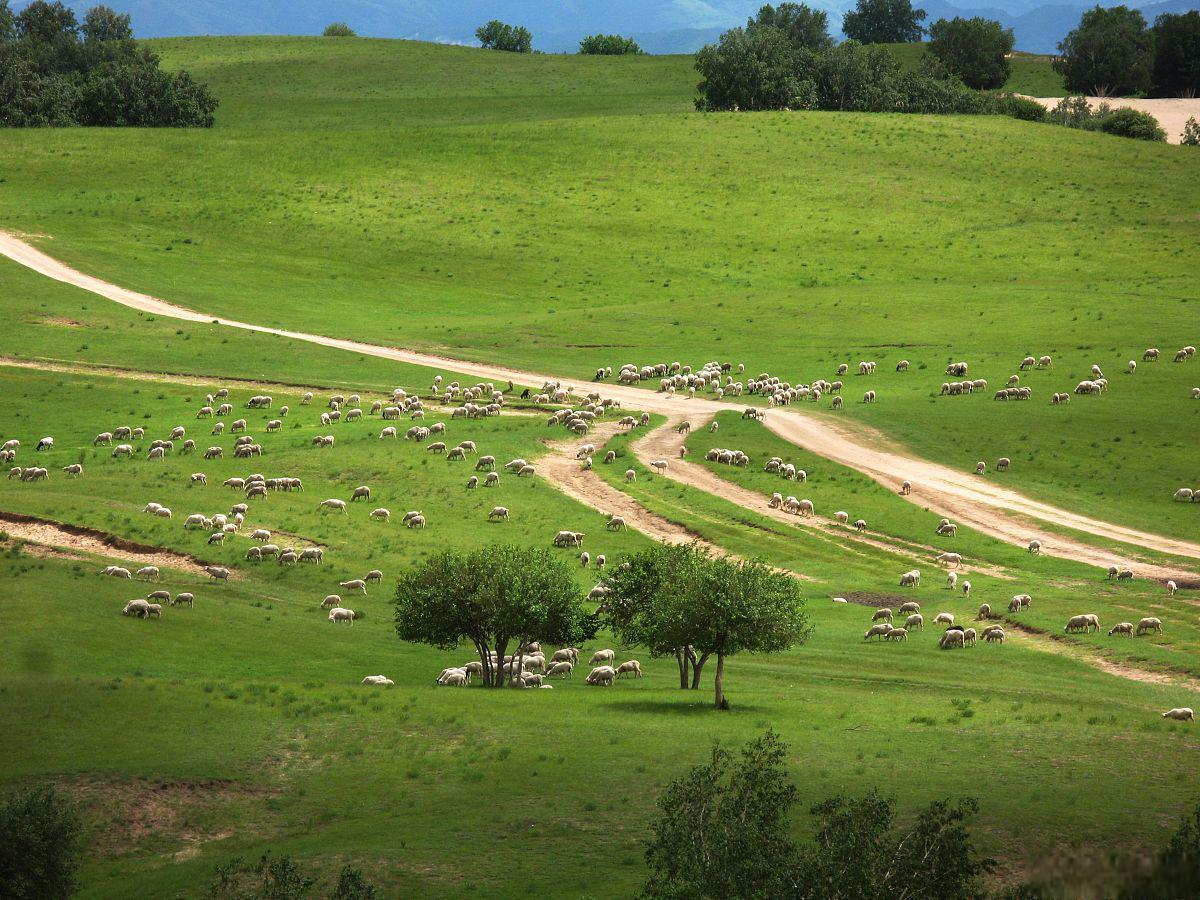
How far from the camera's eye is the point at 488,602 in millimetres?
38844

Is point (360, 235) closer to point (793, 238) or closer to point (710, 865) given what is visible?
point (793, 238)

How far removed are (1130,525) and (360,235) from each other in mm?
78391

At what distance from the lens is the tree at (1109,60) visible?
185 metres

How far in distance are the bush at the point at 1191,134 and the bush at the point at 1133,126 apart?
7.40ft

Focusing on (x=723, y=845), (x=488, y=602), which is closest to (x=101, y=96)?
(x=488, y=602)

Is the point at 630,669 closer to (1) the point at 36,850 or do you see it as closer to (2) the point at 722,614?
(2) the point at 722,614

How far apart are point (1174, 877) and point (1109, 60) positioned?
185455 millimetres

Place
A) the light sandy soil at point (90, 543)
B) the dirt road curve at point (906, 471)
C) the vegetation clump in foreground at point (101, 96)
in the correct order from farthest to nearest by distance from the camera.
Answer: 1. the vegetation clump in foreground at point (101, 96)
2. the dirt road curve at point (906, 471)
3. the light sandy soil at point (90, 543)

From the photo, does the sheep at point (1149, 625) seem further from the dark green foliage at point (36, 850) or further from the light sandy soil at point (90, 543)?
the dark green foliage at point (36, 850)

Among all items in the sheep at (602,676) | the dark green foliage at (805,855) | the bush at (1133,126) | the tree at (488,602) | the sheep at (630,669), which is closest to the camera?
the dark green foliage at (805,855)

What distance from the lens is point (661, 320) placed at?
3962 inches

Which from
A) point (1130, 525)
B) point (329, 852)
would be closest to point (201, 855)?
point (329, 852)

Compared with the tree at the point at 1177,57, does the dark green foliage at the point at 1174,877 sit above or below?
below

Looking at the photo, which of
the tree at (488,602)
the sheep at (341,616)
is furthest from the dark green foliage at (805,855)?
the sheep at (341,616)
